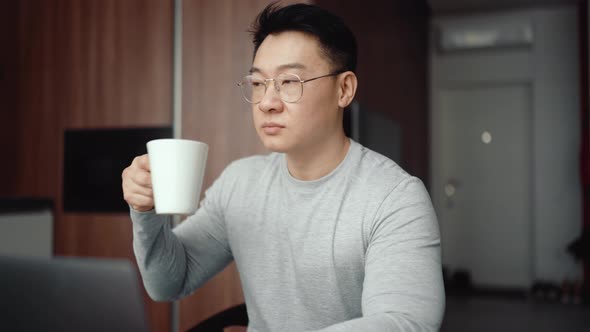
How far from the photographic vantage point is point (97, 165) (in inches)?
109

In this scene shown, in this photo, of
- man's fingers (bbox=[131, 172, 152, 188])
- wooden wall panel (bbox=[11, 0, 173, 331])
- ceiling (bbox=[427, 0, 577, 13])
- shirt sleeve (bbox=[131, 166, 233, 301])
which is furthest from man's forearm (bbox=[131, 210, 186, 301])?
ceiling (bbox=[427, 0, 577, 13])

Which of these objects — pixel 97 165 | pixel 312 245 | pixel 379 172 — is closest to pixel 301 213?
pixel 312 245

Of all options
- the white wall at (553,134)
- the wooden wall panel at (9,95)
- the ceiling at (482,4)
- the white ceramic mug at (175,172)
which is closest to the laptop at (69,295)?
the white ceramic mug at (175,172)

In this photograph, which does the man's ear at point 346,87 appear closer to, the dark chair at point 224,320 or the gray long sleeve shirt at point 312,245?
the gray long sleeve shirt at point 312,245

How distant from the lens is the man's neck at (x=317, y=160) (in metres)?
1.32

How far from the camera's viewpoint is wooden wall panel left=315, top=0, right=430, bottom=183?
297 centimetres

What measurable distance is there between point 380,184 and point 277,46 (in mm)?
408

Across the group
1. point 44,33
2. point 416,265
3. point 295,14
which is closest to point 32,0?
point 44,33

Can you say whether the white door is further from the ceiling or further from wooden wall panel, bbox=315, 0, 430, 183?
the ceiling

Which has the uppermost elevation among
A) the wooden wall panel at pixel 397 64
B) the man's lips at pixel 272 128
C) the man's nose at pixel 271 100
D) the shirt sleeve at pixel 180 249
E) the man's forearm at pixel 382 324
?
the wooden wall panel at pixel 397 64

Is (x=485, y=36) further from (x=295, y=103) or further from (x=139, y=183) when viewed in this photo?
(x=139, y=183)

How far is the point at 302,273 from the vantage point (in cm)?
125

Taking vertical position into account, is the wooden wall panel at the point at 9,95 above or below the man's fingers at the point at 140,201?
above

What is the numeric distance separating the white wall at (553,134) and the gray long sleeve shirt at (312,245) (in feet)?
15.6
